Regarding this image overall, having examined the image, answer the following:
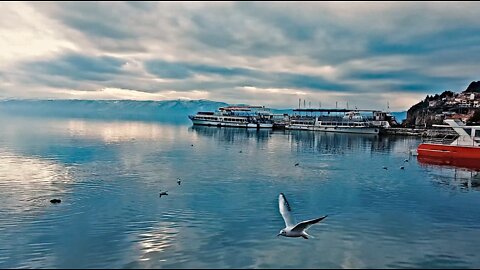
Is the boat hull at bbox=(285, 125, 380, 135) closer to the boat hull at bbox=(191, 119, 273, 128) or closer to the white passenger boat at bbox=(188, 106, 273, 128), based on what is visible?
the boat hull at bbox=(191, 119, 273, 128)

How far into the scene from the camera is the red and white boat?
46219 millimetres

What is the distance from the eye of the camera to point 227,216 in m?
20.6

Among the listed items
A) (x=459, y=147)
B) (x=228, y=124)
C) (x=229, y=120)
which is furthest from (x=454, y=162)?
(x=229, y=120)

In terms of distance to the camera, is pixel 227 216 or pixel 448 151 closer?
pixel 227 216

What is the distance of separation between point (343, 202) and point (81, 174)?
21472 mm

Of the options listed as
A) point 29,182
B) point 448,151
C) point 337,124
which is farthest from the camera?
point 337,124

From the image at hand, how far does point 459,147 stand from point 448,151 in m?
1.40

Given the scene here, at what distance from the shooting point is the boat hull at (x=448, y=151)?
4603 centimetres

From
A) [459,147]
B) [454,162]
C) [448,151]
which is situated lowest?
[454,162]

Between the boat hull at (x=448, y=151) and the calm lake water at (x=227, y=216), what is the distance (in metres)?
8.82

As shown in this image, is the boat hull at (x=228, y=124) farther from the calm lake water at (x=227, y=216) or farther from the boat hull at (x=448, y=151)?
the calm lake water at (x=227, y=216)

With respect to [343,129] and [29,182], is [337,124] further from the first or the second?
[29,182]

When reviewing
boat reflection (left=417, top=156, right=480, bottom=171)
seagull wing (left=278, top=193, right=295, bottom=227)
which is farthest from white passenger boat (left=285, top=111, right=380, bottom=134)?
seagull wing (left=278, top=193, right=295, bottom=227)

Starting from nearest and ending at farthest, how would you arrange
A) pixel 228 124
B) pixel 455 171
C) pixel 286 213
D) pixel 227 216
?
pixel 286 213 < pixel 227 216 < pixel 455 171 < pixel 228 124
